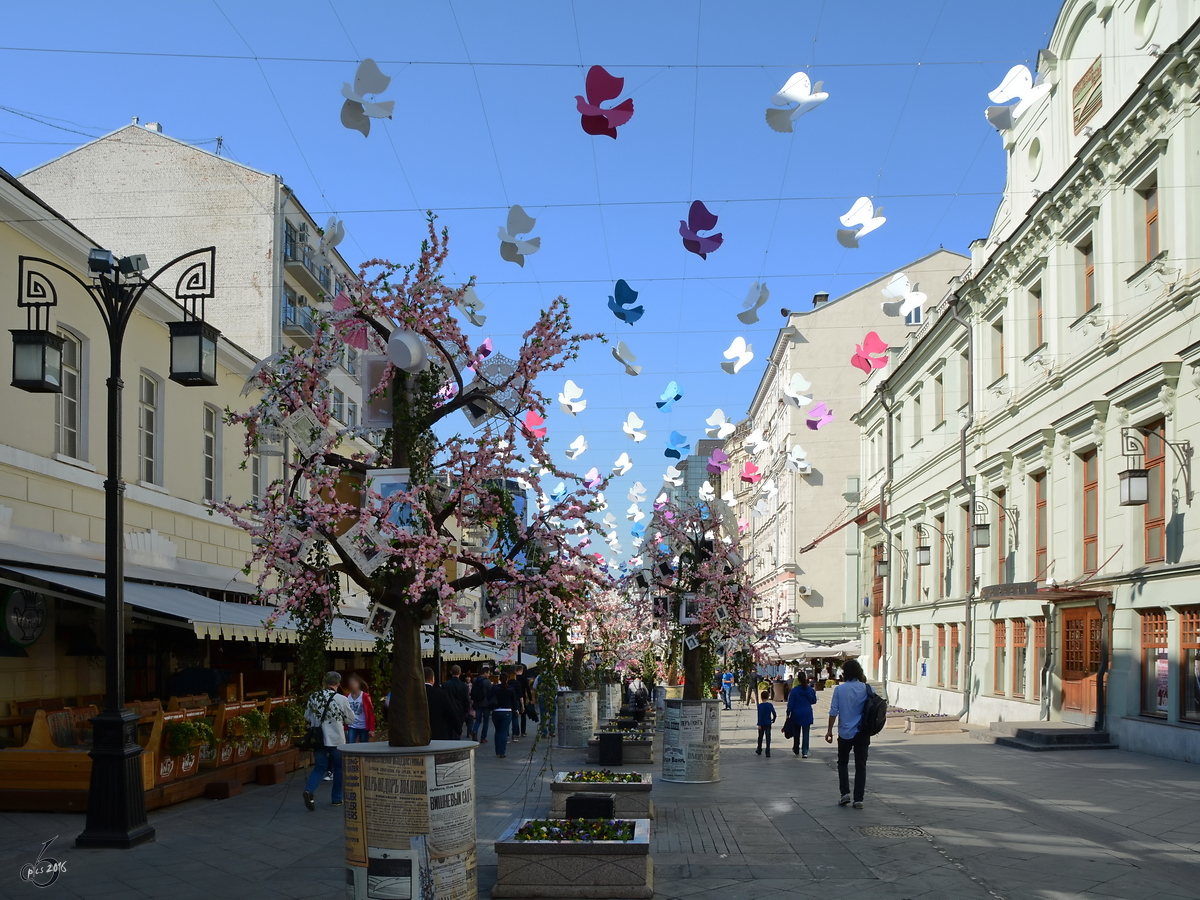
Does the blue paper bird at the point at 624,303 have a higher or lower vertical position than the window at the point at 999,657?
higher

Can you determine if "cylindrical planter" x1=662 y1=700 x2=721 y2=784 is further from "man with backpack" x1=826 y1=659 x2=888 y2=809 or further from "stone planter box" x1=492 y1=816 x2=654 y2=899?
"stone planter box" x1=492 y1=816 x2=654 y2=899

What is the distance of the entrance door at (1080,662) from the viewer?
2183 centimetres

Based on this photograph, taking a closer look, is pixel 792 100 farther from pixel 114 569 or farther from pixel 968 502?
pixel 968 502

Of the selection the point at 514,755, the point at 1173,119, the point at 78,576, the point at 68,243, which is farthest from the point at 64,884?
the point at 1173,119

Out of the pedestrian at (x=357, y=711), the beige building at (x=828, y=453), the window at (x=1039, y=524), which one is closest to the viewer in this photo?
the pedestrian at (x=357, y=711)

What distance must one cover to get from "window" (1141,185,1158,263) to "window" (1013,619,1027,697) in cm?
1012

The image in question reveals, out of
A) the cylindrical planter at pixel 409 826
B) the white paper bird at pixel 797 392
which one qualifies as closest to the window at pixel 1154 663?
the white paper bird at pixel 797 392

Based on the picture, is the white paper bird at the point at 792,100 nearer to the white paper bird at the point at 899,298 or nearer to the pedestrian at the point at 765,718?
the white paper bird at the point at 899,298

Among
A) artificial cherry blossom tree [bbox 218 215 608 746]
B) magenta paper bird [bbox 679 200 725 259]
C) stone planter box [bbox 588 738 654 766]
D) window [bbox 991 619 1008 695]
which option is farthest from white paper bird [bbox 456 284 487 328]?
window [bbox 991 619 1008 695]

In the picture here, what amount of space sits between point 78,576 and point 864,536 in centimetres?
3801

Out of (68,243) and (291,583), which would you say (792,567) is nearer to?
(68,243)

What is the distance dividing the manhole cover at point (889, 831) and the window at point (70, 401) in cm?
1204

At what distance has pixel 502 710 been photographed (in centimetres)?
2155

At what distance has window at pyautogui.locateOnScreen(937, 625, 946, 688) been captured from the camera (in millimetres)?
34125
